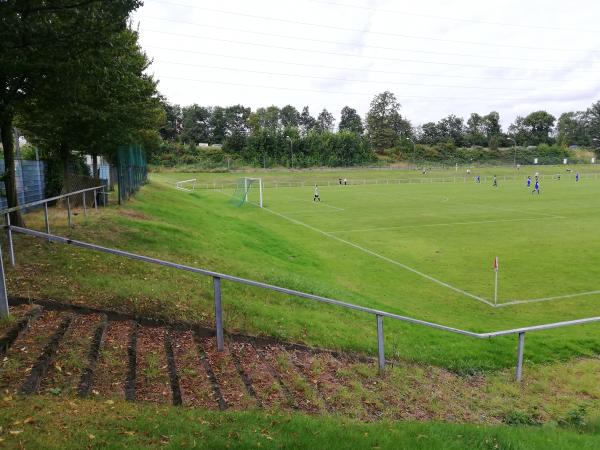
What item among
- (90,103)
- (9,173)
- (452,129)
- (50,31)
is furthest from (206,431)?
(452,129)

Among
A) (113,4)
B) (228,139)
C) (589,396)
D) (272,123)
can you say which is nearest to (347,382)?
(589,396)

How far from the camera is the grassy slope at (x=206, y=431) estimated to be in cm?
438

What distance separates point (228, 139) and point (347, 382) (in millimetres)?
112921

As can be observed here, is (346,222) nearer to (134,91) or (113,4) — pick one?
(134,91)

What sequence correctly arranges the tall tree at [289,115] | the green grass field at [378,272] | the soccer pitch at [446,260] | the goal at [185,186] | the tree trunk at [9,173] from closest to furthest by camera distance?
1. the green grass field at [378,272]
2. the tree trunk at [9,173]
3. the soccer pitch at [446,260]
4. the goal at [185,186]
5. the tall tree at [289,115]

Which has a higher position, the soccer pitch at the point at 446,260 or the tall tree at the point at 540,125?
the tall tree at the point at 540,125

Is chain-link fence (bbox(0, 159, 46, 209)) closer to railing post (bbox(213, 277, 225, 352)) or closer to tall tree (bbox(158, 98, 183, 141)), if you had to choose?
railing post (bbox(213, 277, 225, 352))

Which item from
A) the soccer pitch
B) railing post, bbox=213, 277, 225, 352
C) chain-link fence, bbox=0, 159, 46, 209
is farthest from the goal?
railing post, bbox=213, 277, 225, 352

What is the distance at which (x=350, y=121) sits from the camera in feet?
536

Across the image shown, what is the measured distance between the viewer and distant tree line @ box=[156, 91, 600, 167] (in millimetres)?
113500

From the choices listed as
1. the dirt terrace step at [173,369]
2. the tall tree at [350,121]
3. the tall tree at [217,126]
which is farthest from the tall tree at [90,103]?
the tall tree at [350,121]

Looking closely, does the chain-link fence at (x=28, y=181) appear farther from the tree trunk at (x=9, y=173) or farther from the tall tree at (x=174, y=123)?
the tall tree at (x=174, y=123)

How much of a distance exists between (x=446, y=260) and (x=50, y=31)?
56.3 ft

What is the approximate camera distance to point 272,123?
147625 mm
